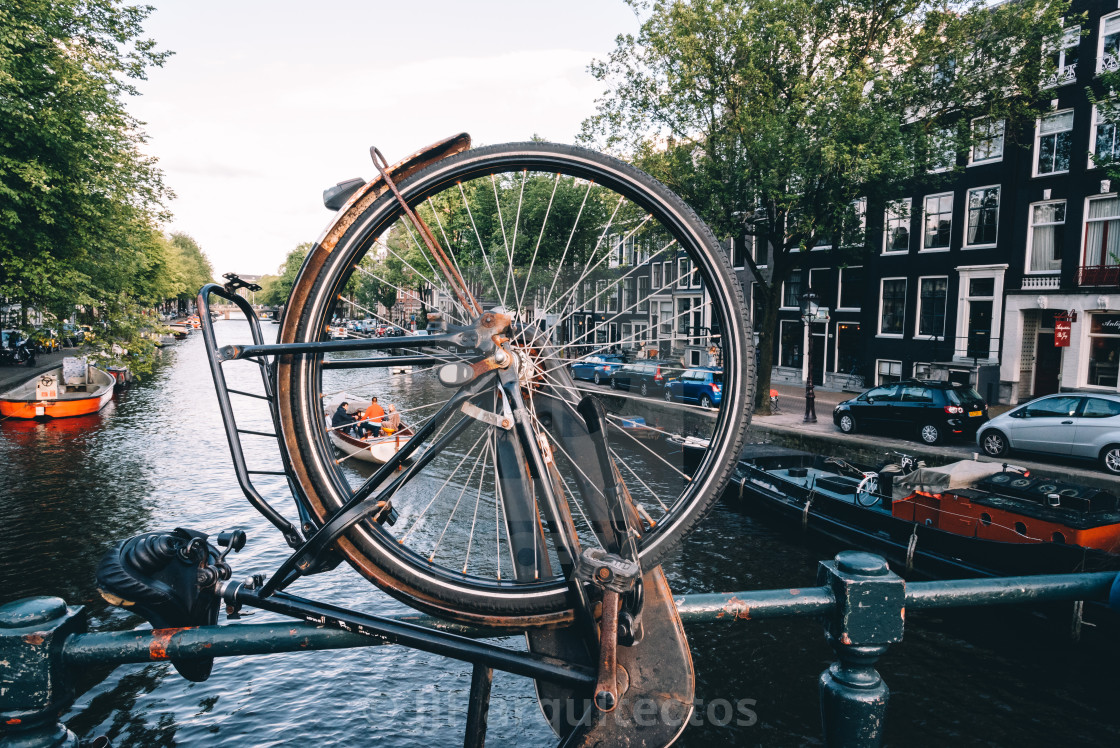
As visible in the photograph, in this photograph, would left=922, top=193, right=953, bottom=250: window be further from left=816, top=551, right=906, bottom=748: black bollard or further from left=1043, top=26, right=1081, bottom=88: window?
left=816, top=551, right=906, bottom=748: black bollard

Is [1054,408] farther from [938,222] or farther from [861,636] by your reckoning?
[861,636]

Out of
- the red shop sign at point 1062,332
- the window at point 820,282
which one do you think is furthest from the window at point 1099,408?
the window at point 820,282

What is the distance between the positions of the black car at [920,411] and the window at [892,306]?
9572 mm

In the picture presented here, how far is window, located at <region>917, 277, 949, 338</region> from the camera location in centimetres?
2708

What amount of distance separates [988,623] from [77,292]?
77.2 feet

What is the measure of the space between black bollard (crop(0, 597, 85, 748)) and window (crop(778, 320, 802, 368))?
33.9m

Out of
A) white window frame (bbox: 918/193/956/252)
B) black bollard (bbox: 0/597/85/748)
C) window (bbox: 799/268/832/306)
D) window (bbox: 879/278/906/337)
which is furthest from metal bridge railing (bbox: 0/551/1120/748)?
window (bbox: 799/268/832/306)

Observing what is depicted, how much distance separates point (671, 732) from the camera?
6.25 feet

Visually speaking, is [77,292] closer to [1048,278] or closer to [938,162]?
[938,162]

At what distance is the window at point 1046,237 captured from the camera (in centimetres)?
2338

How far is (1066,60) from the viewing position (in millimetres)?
22844

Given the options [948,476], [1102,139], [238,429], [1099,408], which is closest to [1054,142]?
[1102,139]

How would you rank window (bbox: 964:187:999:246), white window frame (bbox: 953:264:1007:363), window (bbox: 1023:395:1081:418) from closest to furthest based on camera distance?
window (bbox: 1023:395:1081:418)
white window frame (bbox: 953:264:1007:363)
window (bbox: 964:187:999:246)

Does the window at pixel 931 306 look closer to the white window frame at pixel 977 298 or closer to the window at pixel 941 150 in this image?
the white window frame at pixel 977 298
